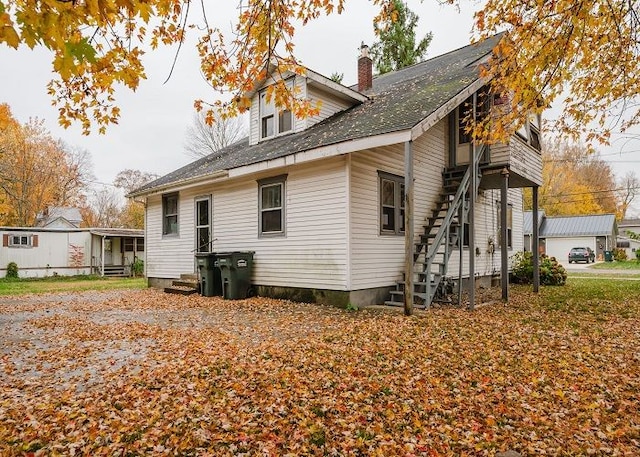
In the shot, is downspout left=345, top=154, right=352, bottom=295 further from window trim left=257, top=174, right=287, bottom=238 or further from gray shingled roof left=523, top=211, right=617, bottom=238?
gray shingled roof left=523, top=211, right=617, bottom=238

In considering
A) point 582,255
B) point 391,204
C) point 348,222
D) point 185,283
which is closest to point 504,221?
point 391,204

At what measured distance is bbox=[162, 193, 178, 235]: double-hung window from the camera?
44.0ft

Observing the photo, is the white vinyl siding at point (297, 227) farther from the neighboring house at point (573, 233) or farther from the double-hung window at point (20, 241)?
the neighboring house at point (573, 233)

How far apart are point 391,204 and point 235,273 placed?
14.3 feet

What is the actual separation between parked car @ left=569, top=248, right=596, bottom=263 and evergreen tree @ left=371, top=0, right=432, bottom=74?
23308 millimetres

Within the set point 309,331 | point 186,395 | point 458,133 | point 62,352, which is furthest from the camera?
point 458,133

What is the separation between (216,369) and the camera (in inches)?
175

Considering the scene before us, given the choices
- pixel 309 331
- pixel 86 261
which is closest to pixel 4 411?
pixel 309 331

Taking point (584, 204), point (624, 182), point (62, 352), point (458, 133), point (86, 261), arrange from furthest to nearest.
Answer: point (624, 182), point (584, 204), point (86, 261), point (458, 133), point (62, 352)

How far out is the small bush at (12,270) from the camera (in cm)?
1975

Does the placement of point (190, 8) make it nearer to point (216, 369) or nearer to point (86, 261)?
point (216, 369)

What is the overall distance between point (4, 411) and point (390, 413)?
10.9 feet

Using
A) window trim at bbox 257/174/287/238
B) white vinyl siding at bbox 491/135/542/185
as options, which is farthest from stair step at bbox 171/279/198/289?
white vinyl siding at bbox 491/135/542/185

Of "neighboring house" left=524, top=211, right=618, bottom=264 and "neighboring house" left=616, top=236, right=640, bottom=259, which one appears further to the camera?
"neighboring house" left=616, top=236, right=640, bottom=259
